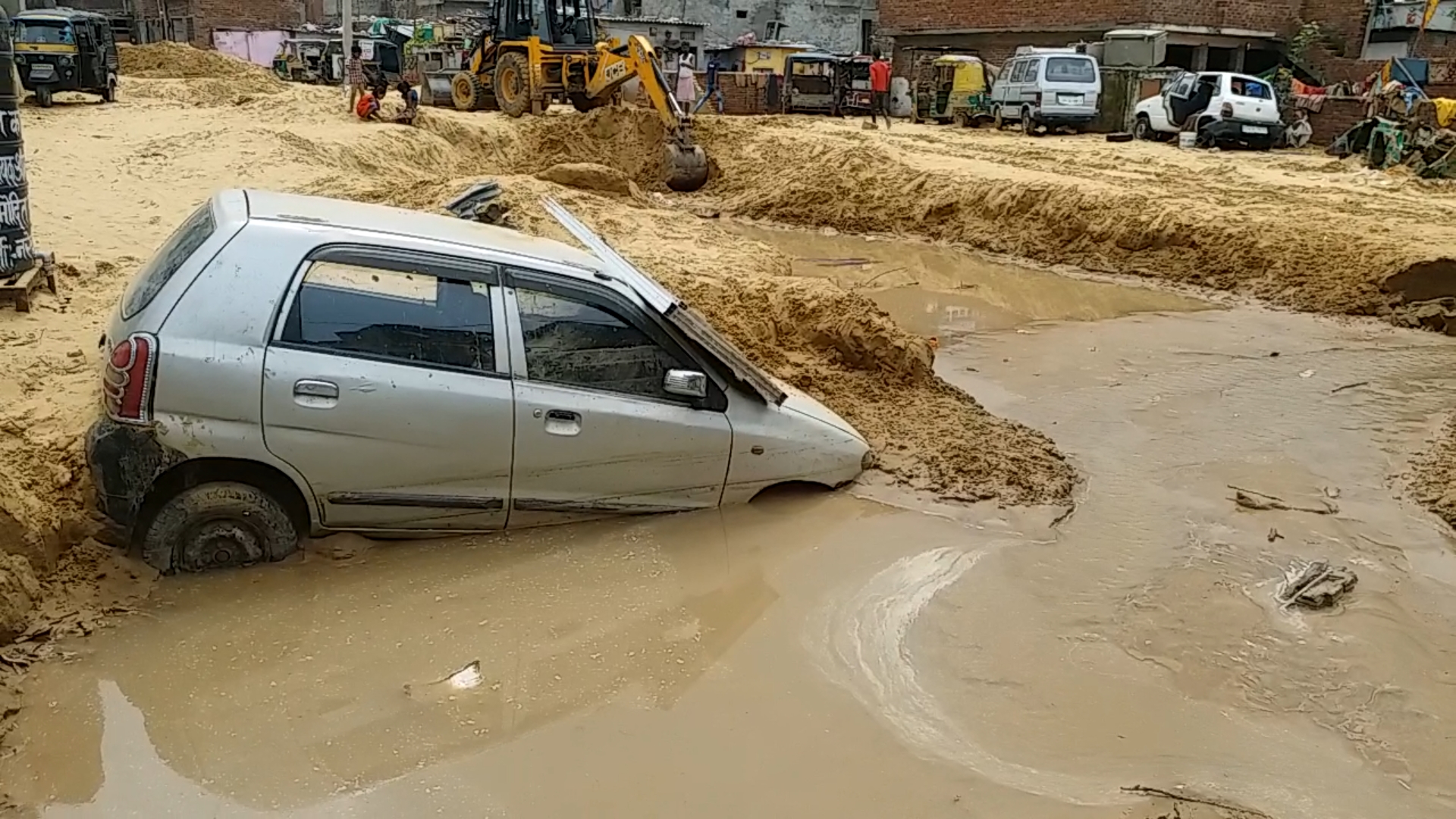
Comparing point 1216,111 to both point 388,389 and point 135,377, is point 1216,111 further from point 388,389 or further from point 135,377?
point 135,377

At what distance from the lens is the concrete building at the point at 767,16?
45594mm

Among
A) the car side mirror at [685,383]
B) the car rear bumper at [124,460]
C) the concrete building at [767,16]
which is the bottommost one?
the car rear bumper at [124,460]

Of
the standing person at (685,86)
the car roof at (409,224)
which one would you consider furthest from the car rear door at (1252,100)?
the car roof at (409,224)

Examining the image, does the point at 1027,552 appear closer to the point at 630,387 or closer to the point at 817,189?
the point at 630,387

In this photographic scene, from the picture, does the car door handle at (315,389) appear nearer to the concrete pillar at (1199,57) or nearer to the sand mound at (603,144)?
the sand mound at (603,144)

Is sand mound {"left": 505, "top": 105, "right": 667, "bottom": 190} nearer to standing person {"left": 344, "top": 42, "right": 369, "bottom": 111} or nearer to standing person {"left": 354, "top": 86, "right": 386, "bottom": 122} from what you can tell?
standing person {"left": 354, "top": 86, "right": 386, "bottom": 122}

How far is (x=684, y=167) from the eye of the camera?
18.1 m

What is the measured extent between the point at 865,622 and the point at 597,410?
1467 millimetres

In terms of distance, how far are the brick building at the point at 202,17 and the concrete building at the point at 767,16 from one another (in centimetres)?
1326

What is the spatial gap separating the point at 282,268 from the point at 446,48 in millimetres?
23547

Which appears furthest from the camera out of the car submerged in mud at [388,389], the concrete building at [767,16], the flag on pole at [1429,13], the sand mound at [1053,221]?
the concrete building at [767,16]

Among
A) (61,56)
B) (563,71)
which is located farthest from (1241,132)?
(61,56)

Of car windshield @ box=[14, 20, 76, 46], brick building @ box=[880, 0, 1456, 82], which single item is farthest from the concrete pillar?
car windshield @ box=[14, 20, 76, 46]

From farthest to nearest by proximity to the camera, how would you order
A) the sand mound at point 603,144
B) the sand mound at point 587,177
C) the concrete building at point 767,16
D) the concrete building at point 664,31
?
1. the concrete building at point 767,16
2. the concrete building at point 664,31
3. the sand mound at point 603,144
4. the sand mound at point 587,177
